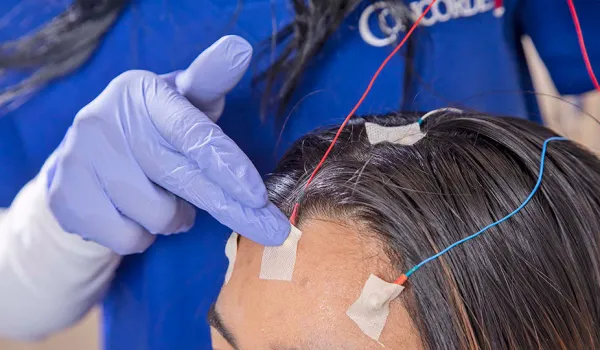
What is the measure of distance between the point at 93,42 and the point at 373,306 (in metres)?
0.53

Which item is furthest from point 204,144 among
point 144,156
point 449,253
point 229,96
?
point 449,253

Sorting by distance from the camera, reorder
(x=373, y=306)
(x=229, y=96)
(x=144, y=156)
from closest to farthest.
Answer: (x=373, y=306)
(x=144, y=156)
(x=229, y=96)

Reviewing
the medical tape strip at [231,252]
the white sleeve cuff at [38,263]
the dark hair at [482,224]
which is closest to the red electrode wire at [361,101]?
the dark hair at [482,224]

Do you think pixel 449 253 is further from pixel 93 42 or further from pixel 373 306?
pixel 93 42

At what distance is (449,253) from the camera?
577 mm

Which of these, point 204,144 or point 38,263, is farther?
point 38,263

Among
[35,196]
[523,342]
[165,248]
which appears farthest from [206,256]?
[523,342]

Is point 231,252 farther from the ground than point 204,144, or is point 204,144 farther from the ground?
point 204,144

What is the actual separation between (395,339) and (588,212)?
288 millimetres

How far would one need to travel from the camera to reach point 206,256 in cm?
85

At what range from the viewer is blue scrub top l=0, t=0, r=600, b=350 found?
0.76m

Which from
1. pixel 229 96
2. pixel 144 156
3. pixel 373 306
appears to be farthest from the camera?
pixel 229 96

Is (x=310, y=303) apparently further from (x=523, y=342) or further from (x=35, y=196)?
(x=35, y=196)

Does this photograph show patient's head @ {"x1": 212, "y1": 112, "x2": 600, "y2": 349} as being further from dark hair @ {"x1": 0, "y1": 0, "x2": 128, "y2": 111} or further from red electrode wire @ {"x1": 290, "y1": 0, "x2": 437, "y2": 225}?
dark hair @ {"x1": 0, "y1": 0, "x2": 128, "y2": 111}
